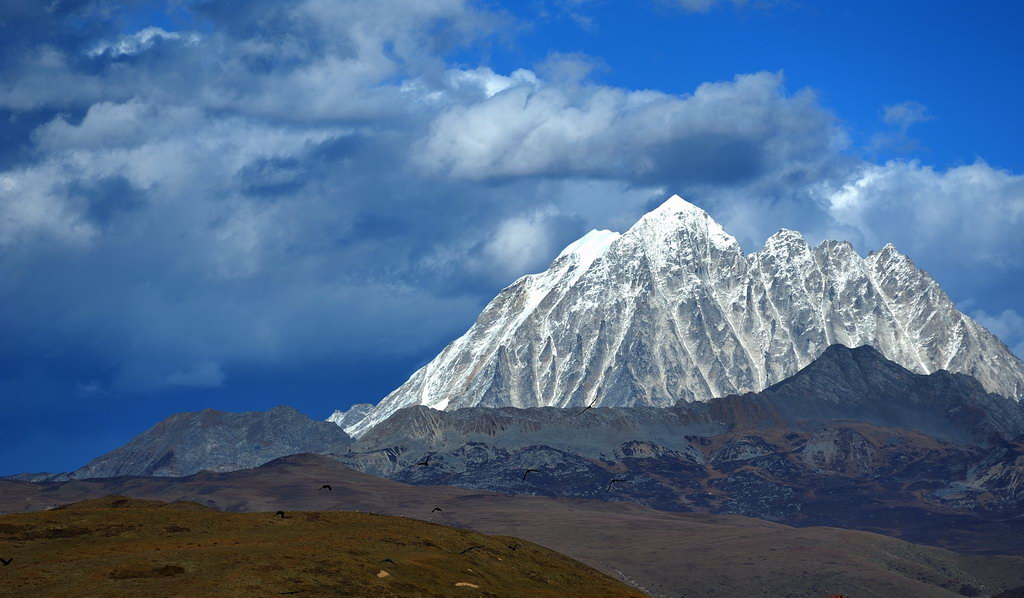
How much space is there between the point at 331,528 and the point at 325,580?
1201 inches

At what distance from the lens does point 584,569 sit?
17088 cm

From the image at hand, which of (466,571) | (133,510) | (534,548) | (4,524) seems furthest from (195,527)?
(534,548)

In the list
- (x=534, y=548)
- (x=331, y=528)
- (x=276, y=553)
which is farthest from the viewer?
(x=534, y=548)

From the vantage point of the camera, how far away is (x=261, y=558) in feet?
412

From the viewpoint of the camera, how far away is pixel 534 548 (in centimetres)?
16975

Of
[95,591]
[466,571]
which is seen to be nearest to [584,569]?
[466,571]

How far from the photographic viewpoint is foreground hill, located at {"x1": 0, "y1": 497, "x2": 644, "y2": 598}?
116 meters

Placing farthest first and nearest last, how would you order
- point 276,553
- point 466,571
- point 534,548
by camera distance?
point 534,548 < point 466,571 < point 276,553

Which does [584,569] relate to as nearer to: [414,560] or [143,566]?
[414,560]

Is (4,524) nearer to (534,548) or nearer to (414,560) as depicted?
(414,560)

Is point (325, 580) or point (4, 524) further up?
point (4, 524)

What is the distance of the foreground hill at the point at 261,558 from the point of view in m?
116

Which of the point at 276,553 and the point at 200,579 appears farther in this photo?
the point at 276,553

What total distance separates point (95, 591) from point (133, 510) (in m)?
42.0
